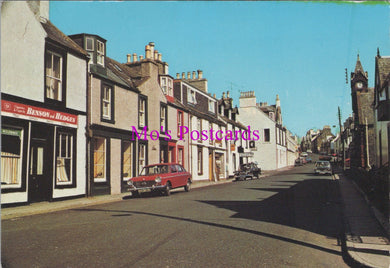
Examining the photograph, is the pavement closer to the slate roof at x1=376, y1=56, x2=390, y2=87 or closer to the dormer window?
the dormer window

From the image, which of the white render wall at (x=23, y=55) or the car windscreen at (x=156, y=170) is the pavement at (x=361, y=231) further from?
the car windscreen at (x=156, y=170)

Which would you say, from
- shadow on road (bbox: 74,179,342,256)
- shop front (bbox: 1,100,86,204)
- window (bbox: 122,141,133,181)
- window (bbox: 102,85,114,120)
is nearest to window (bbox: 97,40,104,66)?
window (bbox: 102,85,114,120)

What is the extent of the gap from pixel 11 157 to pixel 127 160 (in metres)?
9.03

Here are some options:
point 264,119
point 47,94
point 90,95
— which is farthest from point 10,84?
point 264,119

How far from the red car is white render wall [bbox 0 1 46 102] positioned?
6096 millimetres

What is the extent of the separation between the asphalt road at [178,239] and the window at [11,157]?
11.5 feet

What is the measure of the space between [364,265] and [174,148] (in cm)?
2375

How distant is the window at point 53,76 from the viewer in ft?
52.5

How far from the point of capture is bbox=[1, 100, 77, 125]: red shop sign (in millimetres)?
13445

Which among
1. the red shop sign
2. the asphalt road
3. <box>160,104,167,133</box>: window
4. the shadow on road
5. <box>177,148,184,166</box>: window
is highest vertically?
<box>160,104,167,133</box>: window

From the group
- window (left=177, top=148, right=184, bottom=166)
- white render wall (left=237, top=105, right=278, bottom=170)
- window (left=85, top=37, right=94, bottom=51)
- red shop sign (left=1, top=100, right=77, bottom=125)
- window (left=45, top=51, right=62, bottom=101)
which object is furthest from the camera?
white render wall (left=237, top=105, right=278, bottom=170)

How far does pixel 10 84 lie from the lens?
44.5ft

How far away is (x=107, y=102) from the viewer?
20312 mm

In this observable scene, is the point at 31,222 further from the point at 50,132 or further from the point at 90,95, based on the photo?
the point at 90,95
